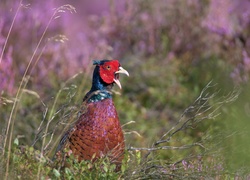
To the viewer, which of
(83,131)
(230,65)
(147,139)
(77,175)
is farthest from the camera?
(230,65)

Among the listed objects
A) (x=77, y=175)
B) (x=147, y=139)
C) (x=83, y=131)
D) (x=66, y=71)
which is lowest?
(x=77, y=175)

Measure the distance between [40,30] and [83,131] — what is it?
4186 mm

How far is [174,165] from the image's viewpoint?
397 cm

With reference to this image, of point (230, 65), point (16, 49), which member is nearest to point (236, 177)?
point (230, 65)

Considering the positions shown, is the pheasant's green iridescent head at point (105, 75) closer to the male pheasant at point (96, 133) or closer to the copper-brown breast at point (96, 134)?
the male pheasant at point (96, 133)

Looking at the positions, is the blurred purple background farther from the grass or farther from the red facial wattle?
the red facial wattle

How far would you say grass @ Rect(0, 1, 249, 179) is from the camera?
3746 mm

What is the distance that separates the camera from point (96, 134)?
431 centimetres

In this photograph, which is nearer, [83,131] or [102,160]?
[102,160]

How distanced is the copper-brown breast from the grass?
93mm

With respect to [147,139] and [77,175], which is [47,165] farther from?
[147,139]

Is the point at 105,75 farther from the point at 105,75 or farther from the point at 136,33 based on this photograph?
the point at 136,33

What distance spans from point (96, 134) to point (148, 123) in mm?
2772

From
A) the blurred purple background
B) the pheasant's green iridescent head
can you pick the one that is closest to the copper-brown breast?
the pheasant's green iridescent head
